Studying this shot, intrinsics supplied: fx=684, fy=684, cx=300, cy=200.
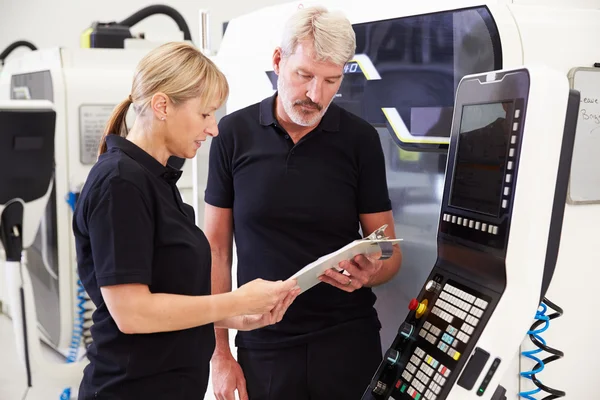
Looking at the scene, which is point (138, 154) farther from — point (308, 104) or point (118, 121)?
point (308, 104)

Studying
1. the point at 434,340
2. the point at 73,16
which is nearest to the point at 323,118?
the point at 434,340

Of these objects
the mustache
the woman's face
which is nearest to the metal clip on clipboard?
the mustache

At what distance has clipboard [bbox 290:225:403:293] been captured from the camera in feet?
4.80

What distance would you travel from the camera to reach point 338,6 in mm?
2197

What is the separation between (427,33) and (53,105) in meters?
1.69

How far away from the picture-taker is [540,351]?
1.73m

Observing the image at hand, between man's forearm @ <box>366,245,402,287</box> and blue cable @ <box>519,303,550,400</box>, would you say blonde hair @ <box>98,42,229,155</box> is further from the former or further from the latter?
blue cable @ <box>519,303,550,400</box>

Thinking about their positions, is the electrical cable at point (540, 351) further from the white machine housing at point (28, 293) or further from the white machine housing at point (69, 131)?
the white machine housing at point (28, 293)

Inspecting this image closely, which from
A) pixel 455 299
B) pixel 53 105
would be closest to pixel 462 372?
pixel 455 299

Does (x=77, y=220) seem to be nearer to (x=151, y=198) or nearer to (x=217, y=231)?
(x=151, y=198)

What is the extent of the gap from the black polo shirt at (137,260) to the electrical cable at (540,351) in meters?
0.81

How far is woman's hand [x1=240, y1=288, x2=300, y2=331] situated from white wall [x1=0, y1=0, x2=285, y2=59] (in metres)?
3.73

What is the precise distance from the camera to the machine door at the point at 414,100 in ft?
5.69

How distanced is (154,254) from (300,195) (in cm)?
49
